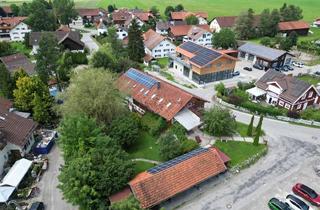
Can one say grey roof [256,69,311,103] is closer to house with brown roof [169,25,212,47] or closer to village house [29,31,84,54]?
house with brown roof [169,25,212,47]

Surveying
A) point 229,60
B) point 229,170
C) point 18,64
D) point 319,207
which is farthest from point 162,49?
point 319,207

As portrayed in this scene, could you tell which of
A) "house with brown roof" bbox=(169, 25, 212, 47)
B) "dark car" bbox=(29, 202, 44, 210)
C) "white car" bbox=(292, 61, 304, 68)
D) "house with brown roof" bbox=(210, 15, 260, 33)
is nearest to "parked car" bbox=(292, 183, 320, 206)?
"dark car" bbox=(29, 202, 44, 210)

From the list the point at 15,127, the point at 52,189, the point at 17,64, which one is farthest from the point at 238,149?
the point at 17,64

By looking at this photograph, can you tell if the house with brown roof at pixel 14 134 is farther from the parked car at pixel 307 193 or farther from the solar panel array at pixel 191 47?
the solar panel array at pixel 191 47

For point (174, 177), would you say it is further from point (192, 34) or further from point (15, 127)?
point (192, 34)

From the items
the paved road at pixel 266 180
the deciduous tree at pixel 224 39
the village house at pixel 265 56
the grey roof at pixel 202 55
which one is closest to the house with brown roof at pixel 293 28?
the village house at pixel 265 56
